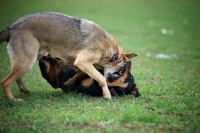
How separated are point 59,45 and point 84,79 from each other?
39.7 inches

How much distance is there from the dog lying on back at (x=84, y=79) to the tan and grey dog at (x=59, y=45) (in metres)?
0.24

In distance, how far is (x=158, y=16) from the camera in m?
22.9

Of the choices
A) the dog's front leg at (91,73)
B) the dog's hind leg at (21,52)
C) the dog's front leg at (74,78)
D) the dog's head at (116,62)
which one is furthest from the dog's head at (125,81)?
the dog's hind leg at (21,52)

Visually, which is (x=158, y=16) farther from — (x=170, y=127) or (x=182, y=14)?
(x=170, y=127)

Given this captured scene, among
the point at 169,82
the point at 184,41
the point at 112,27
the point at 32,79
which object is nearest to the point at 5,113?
the point at 32,79

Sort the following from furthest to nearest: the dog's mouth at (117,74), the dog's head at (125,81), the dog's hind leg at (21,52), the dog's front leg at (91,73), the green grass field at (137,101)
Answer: the dog's mouth at (117,74)
the dog's head at (125,81)
the dog's front leg at (91,73)
the dog's hind leg at (21,52)
the green grass field at (137,101)

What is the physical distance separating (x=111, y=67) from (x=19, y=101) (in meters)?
2.22

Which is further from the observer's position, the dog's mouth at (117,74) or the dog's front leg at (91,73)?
the dog's mouth at (117,74)

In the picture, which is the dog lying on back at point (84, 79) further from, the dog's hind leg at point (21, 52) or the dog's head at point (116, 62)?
the dog's hind leg at point (21, 52)

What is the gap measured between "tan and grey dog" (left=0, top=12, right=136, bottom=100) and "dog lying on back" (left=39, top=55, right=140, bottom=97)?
0.24 metres

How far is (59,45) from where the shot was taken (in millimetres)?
6543

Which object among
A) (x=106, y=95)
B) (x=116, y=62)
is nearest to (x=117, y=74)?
(x=116, y=62)

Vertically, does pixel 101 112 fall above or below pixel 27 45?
below

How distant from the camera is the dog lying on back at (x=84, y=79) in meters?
6.79
